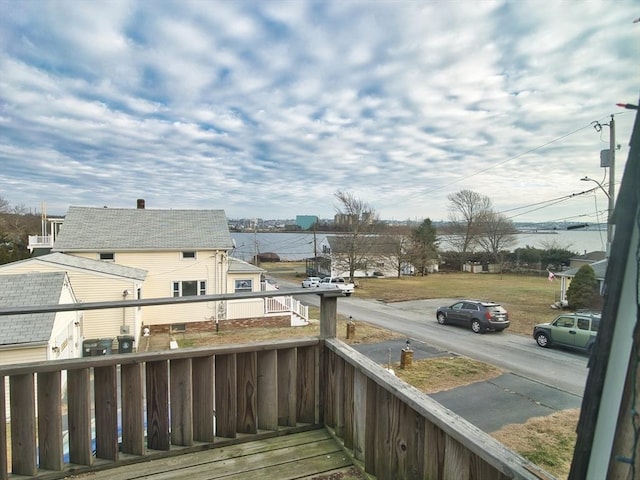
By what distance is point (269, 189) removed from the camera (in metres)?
33.8

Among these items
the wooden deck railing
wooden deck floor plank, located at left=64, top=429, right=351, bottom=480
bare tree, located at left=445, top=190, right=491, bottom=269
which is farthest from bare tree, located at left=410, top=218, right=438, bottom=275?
wooden deck floor plank, located at left=64, top=429, right=351, bottom=480

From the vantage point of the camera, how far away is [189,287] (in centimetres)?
1697

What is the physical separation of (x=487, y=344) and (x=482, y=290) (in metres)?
14.4

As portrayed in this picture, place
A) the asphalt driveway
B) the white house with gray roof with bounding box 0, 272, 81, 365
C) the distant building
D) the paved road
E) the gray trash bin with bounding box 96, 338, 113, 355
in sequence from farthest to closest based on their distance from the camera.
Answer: the distant building
the gray trash bin with bounding box 96, 338, 113, 355
the paved road
the white house with gray roof with bounding box 0, 272, 81, 365
the asphalt driveway

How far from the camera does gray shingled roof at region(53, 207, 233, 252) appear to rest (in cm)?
Answer: 1608

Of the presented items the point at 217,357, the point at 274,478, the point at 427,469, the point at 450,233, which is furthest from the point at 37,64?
the point at 450,233

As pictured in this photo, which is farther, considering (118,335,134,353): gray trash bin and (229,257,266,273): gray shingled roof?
(229,257,266,273): gray shingled roof

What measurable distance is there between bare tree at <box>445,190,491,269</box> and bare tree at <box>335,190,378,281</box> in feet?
34.1

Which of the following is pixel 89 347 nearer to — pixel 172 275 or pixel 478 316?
pixel 172 275

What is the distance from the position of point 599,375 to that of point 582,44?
1169 mm

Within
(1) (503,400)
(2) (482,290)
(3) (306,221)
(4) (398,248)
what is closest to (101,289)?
(1) (503,400)

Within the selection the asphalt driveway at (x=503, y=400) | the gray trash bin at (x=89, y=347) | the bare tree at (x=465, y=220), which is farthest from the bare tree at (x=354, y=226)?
the gray trash bin at (x=89, y=347)

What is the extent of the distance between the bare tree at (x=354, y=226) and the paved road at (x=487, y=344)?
965cm

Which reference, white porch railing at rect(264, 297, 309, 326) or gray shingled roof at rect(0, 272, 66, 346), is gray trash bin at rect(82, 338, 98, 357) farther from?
white porch railing at rect(264, 297, 309, 326)
